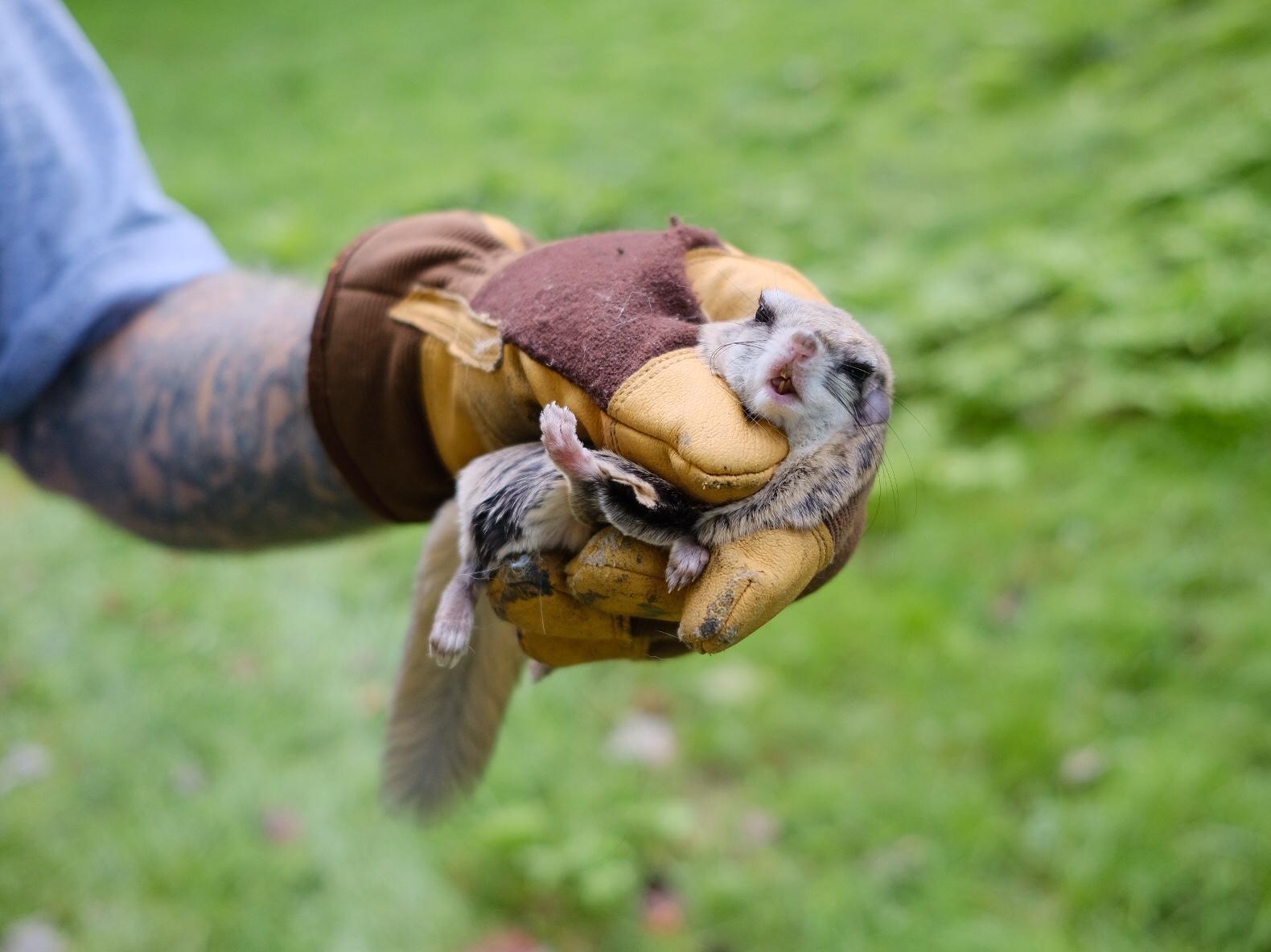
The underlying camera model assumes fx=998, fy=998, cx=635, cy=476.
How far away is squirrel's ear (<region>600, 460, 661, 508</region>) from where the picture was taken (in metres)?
1.77

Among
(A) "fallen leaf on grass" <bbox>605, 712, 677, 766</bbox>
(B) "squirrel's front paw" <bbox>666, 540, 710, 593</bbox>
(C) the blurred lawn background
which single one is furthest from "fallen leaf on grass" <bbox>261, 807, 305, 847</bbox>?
(B) "squirrel's front paw" <bbox>666, 540, 710, 593</bbox>

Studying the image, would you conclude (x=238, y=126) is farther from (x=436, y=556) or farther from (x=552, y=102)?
(x=436, y=556)

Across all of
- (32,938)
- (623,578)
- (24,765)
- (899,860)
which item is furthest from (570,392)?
(24,765)

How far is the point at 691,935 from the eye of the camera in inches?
121

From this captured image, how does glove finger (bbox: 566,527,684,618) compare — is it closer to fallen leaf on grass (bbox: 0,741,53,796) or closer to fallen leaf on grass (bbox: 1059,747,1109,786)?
fallen leaf on grass (bbox: 1059,747,1109,786)

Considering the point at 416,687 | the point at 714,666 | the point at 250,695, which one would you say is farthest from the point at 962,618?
the point at 250,695

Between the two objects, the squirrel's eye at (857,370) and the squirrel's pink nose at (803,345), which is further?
the squirrel's eye at (857,370)

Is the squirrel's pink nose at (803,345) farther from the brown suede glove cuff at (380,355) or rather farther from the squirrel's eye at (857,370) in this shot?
the brown suede glove cuff at (380,355)

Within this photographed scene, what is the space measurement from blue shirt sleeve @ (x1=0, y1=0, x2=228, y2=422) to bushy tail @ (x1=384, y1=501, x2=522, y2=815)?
1173mm

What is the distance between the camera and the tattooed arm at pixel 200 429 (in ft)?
8.25

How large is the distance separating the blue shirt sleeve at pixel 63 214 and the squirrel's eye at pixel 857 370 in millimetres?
1967

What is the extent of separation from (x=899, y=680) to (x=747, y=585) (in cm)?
218

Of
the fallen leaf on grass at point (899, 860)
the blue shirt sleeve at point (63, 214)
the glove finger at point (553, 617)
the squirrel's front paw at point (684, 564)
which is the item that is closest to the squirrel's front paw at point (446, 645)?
the glove finger at point (553, 617)

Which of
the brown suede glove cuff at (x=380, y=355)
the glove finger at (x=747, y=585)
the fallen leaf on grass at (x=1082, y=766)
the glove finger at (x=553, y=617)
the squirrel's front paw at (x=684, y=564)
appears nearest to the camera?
the glove finger at (x=747, y=585)
